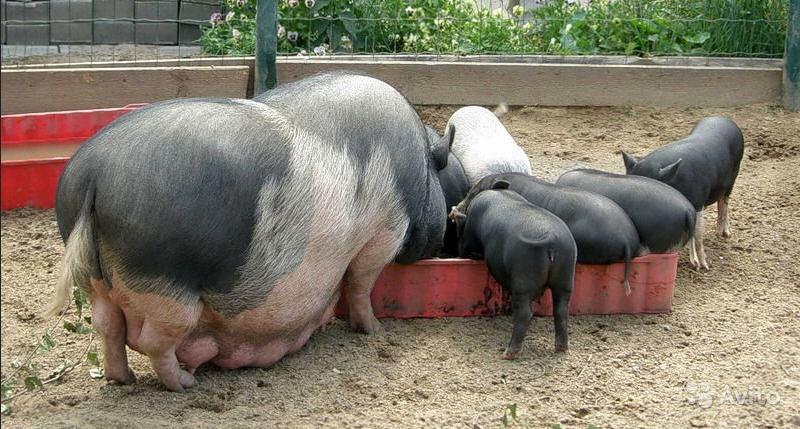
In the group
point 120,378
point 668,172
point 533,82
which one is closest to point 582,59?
point 533,82

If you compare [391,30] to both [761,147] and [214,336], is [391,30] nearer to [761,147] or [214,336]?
[761,147]

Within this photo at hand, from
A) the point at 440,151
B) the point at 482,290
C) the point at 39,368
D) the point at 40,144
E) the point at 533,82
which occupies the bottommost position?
the point at 39,368

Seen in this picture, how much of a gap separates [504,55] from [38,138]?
317cm

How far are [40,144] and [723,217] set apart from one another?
3.72m

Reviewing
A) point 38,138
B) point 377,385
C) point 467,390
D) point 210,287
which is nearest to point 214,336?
point 210,287

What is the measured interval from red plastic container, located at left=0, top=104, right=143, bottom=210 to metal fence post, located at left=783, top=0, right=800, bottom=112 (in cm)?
421

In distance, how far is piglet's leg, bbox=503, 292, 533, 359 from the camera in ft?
14.3

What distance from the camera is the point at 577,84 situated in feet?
23.1

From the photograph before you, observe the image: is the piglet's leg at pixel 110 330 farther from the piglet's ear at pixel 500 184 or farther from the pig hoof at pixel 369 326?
the piglet's ear at pixel 500 184

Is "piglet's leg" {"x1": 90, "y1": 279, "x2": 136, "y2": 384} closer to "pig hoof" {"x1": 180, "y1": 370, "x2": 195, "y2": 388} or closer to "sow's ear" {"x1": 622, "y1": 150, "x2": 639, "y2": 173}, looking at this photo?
"pig hoof" {"x1": 180, "y1": 370, "x2": 195, "y2": 388}

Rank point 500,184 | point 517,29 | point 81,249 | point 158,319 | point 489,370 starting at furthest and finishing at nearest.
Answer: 1. point 517,29
2. point 500,184
3. point 489,370
4. point 158,319
5. point 81,249

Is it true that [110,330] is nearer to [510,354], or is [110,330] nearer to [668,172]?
[510,354]

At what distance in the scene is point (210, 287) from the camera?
3.72 metres

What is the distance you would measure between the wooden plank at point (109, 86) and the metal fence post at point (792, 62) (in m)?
3.52
